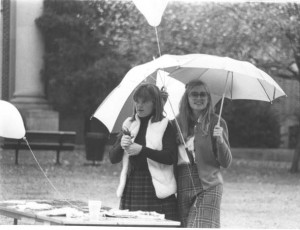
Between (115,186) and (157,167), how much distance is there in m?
10.2

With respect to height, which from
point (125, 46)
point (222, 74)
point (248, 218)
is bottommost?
point (248, 218)

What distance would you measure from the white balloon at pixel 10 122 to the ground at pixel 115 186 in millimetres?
3244

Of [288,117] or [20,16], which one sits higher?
[20,16]

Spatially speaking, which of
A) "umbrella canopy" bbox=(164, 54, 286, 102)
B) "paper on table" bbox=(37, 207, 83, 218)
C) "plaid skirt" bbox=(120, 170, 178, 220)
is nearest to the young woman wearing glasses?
"plaid skirt" bbox=(120, 170, 178, 220)

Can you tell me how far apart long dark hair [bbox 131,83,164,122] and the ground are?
11.8ft

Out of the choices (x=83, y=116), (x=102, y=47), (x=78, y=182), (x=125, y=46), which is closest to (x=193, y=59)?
(x=78, y=182)

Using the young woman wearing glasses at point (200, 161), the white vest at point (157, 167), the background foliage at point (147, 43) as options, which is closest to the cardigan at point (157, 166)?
the white vest at point (157, 167)

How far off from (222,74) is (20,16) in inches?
732

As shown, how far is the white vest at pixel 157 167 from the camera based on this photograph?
19.8 feet

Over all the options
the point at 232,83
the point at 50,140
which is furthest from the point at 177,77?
the point at 50,140

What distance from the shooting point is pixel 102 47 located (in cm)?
2797

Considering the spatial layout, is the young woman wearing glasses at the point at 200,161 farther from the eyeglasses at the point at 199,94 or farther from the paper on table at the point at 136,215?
the paper on table at the point at 136,215

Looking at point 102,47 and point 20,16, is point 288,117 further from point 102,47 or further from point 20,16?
point 20,16

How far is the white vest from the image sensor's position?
6.03 m
